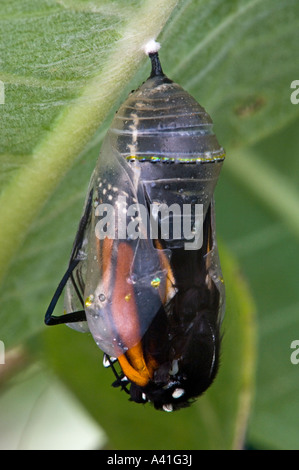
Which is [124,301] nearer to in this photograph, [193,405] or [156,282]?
[156,282]

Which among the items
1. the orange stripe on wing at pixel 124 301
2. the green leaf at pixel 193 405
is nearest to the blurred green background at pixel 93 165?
the green leaf at pixel 193 405

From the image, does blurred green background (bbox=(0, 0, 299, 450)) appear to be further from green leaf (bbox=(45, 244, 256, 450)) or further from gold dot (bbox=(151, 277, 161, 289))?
gold dot (bbox=(151, 277, 161, 289))

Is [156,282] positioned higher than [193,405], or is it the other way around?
[156,282]

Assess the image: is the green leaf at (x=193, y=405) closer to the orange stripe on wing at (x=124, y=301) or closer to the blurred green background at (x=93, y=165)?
the blurred green background at (x=93, y=165)

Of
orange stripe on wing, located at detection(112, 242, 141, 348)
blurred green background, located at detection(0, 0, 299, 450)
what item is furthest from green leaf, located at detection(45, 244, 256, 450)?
orange stripe on wing, located at detection(112, 242, 141, 348)

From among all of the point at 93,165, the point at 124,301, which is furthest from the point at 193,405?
the point at 93,165

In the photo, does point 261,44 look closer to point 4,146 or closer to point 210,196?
point 210,196
